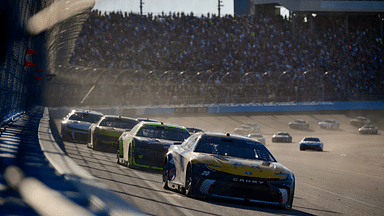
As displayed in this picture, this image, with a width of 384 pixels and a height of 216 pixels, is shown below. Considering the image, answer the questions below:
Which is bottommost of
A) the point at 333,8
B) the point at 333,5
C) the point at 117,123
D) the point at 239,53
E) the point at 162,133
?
the point at 117,123

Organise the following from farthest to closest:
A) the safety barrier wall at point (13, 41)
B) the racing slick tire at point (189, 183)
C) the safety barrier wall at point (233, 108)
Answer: the safety barrier wall at point (233, 108) < the safety barrier wall at point (13, 41) < the racing slick tire at point (189, 183)

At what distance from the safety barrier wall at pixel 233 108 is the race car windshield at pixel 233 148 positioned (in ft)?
93.4

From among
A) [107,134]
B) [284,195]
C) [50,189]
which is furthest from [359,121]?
[50,189]

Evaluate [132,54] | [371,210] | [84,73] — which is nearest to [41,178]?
[371,210]

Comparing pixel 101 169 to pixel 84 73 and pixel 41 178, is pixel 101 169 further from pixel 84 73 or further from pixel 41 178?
pixel 84 73

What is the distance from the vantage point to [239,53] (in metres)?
49.4

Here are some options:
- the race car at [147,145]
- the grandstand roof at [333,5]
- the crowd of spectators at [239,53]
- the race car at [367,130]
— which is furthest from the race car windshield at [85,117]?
the grandstand roof at [333,5]

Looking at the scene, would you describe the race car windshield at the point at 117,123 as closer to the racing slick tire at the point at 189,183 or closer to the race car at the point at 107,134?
the race car at the point at 107,134

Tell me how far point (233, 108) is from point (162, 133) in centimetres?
3182

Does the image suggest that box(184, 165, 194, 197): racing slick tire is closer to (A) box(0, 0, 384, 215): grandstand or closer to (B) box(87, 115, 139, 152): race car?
(B) box(87, 115, 139, 152): race car

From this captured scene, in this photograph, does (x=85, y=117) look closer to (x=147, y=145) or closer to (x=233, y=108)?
(x=147, y=145)

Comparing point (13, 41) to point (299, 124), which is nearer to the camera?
point (13, 41)

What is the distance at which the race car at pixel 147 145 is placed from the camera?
424 inches

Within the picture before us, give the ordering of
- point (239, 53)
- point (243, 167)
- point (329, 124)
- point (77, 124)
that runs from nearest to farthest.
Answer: point (243, 167), point (77, 124), point (329, 124), point (239, 53)
